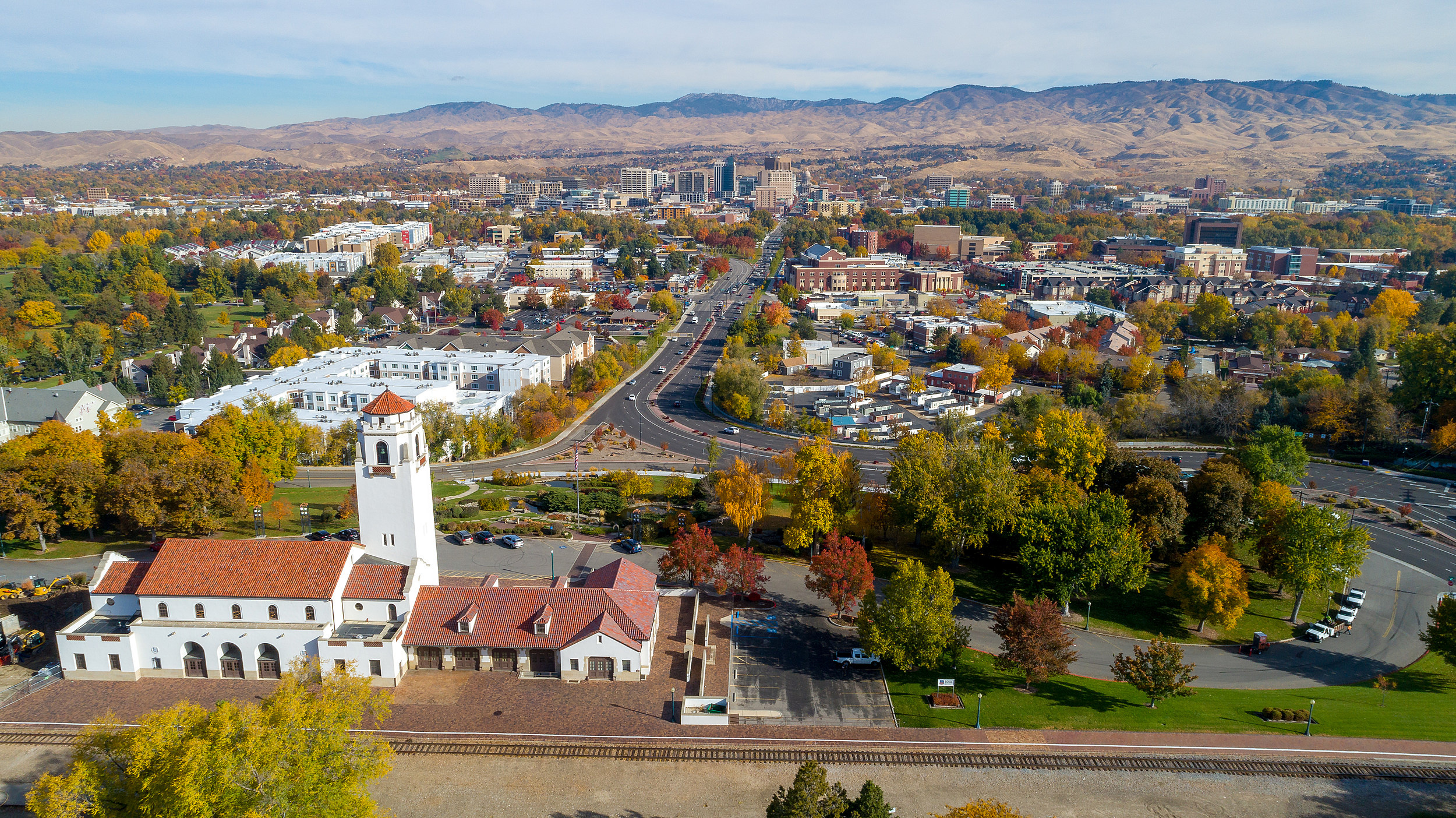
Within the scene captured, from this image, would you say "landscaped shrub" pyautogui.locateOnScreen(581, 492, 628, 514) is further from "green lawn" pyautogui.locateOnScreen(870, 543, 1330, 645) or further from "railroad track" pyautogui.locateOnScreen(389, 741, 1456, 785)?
"railroad track" pyautogui.locateOnScreen(389, 741, 1456, 785)

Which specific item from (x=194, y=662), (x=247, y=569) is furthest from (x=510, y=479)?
(x=194, y=662)

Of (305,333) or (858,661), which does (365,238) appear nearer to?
(305,333)

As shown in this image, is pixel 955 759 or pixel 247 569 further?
pixel 247 569

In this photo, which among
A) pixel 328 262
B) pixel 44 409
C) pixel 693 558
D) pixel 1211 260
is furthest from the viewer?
pixel 1211 260

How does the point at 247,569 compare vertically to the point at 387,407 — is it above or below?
A: below

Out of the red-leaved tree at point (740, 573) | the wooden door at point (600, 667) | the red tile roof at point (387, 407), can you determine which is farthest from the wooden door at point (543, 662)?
the red tile roof at point (387, 407)

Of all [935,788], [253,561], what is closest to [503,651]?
[253,561]
